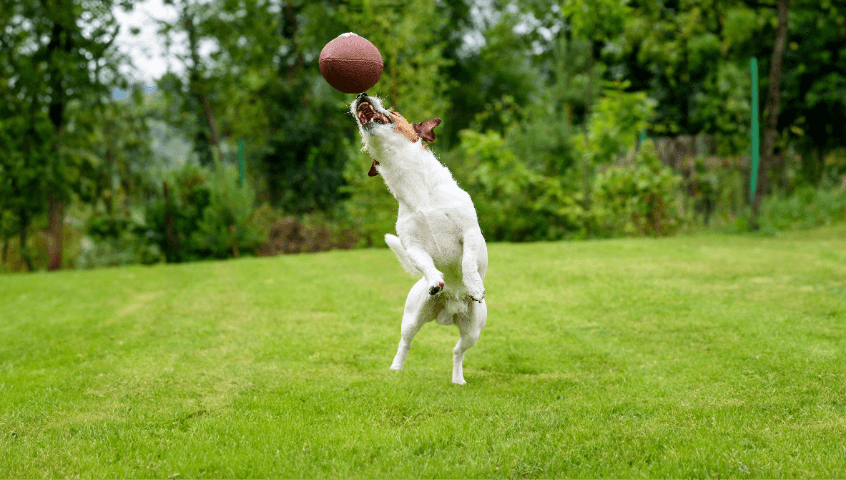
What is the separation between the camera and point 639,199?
13.8 m

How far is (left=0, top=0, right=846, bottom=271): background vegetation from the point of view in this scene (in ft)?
46.1

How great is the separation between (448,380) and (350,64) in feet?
8.05

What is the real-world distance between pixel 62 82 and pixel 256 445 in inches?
597

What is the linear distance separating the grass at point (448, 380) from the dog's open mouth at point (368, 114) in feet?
6.04

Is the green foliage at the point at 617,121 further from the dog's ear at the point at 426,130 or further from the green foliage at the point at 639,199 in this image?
the dog's ear at the point at 426,130

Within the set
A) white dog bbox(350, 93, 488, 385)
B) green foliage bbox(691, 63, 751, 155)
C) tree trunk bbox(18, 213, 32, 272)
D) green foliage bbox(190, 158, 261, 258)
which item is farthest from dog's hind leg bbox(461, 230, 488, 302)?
green foliage bbox(691, 63, 751, 155)

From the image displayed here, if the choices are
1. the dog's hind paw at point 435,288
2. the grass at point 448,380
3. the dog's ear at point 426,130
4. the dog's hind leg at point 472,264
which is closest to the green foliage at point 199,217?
the grass at point 448,380

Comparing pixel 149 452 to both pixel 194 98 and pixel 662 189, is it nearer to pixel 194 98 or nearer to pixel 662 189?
pixel 662 189

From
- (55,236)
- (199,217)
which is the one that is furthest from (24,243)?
(199,217)

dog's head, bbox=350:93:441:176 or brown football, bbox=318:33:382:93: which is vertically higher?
brown football, bbox=318:33:382:93

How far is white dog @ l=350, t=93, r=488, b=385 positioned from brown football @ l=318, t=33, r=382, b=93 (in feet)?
0.44

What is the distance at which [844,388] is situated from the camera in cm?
445

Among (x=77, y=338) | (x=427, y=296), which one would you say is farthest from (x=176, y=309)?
(x=427, y=296)

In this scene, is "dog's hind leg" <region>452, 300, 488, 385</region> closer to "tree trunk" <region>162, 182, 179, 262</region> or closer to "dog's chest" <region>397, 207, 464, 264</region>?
"dog's chest" <region>397, 207, 464, 264</region>
